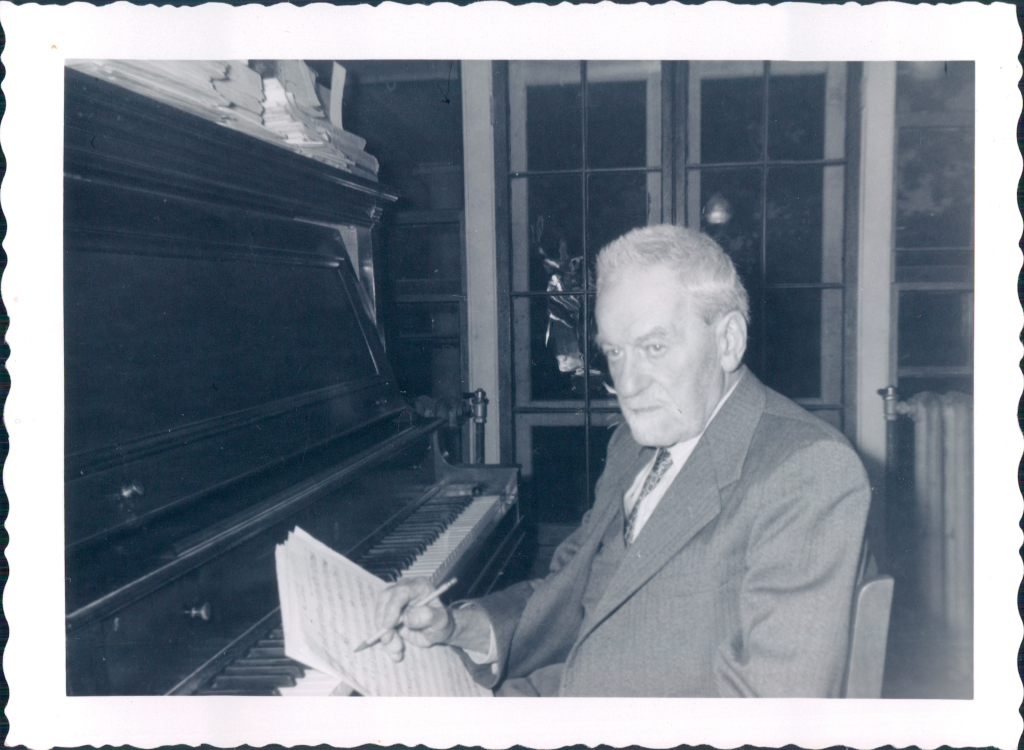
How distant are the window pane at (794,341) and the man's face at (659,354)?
2219mm

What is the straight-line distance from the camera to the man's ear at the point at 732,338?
120 centimetres

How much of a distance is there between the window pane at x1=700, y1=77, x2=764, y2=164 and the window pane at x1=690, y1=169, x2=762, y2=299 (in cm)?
8

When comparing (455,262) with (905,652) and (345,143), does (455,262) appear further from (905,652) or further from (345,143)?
(905,652)

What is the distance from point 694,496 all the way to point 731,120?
2.50 m

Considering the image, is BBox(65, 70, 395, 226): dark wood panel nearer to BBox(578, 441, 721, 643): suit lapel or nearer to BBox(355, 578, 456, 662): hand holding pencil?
BBox(355, 578, 456, 662): hand holding pencil

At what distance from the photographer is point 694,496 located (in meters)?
1.17

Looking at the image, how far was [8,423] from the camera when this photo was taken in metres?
1.23

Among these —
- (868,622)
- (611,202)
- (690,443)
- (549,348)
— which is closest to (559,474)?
(549,348)

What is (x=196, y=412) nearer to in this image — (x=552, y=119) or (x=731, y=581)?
(x=731, y=581)

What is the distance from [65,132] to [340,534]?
2.78 feet

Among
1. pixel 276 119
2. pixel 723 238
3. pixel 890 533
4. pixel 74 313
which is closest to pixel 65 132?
pixel 74 313

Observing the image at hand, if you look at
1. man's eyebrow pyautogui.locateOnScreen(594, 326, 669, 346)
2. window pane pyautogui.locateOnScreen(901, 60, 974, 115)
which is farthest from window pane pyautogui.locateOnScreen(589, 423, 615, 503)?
man's eyebrow pyautogui.locateOnScreen(594, 326, 669, 346)

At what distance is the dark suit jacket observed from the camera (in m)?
1.04

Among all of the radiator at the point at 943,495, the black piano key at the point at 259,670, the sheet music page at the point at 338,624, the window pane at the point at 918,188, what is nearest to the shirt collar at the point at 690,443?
the sheet music page at the point at 338,624
